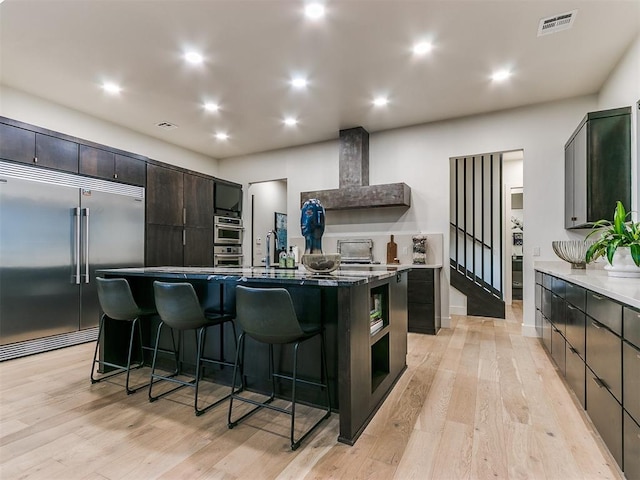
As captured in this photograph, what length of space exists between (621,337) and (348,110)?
12.4 ft

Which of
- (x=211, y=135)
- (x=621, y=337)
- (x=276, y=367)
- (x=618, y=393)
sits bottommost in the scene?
(x=276, y=367)

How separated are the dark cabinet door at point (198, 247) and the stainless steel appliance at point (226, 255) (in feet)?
0.44

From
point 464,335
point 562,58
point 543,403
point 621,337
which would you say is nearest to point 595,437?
point 543,403


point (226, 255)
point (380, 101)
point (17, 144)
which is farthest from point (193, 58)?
point (226, 255)

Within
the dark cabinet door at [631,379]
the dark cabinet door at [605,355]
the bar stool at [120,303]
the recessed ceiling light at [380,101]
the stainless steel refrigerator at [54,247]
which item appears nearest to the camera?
the dark cabinet door at [631,379]

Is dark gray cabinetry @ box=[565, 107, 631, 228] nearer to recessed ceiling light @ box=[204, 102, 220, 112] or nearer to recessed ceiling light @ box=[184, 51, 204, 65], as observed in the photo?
recessed ceiling light @ box=[184, 51, 204, 65]

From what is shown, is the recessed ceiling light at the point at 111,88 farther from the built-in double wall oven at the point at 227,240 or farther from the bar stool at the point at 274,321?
the bar stool at the point at 274,321

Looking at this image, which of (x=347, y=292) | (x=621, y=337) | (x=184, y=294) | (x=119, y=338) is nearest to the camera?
(x=621, y=337)

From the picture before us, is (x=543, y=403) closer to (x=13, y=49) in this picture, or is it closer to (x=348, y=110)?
(x=348, y=110)

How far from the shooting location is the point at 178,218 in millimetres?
5141

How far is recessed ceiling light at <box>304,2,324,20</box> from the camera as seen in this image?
8.43 feet

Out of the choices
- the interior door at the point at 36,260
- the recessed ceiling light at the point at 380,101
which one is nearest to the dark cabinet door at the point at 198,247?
the interior door at the point at 36,260

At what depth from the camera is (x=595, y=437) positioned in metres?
1.91

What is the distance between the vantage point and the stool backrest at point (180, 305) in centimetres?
222
